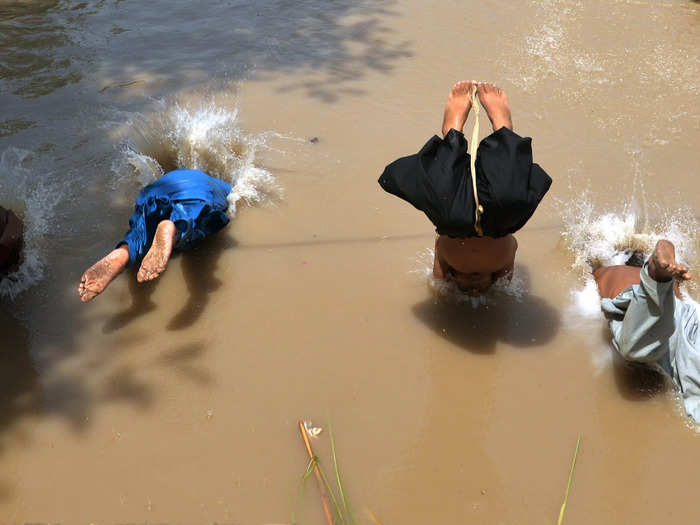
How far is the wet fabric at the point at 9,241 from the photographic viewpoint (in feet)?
10.1

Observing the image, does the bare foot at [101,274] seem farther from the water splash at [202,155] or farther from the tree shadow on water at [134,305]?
the water splash at [202,155]

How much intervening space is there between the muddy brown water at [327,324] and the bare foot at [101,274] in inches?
11.2

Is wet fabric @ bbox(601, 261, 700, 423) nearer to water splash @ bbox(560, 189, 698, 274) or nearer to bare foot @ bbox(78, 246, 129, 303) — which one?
water splash @ bbox(560, 189, 698, 274)

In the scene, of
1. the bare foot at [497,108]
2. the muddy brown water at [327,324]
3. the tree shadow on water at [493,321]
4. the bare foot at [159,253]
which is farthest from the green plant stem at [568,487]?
the bare foot at [159,253]

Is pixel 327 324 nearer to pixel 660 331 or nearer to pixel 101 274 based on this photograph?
pixel 101 274

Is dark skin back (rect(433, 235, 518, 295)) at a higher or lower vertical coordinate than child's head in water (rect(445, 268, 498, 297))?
higher

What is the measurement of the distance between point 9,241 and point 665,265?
2.91m

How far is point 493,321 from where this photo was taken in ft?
10.3

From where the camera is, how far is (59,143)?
14.0 feet

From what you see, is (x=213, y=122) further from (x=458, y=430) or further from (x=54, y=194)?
(x=458, y=430)

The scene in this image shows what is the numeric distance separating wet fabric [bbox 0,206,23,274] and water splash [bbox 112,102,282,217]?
36.5 inches

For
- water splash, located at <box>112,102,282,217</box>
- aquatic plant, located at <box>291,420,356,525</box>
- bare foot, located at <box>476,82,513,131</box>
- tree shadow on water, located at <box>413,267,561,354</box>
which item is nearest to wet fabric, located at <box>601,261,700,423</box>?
tree shadow on water, located at <box>413,267,561,354</box>

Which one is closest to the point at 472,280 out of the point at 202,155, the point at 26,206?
the point at 202,155

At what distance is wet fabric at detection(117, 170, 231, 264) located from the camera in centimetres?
315
